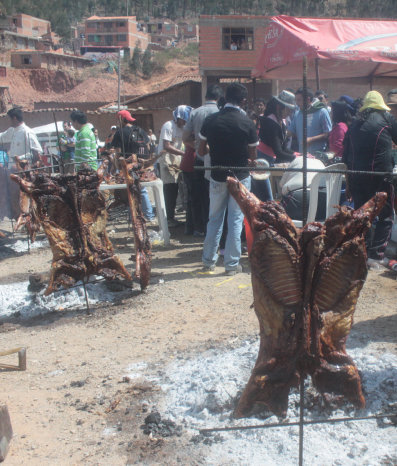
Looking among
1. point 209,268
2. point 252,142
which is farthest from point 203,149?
point 209,268

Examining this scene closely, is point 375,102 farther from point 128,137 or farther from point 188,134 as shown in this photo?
point 128,137

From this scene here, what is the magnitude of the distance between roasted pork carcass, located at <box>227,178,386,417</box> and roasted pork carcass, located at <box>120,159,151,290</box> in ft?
9.53

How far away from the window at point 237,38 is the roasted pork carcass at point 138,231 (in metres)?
25.1

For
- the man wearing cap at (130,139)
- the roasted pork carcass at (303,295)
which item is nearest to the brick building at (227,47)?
the man wearing cap at (130,139)

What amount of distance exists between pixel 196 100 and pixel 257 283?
28670 millimetres

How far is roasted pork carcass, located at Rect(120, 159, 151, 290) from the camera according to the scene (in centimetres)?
538

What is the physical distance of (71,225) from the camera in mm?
5145

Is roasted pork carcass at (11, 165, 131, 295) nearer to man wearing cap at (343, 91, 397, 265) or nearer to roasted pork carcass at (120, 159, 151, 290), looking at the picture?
roasted pork carcass at (120, 159, 151, 290)

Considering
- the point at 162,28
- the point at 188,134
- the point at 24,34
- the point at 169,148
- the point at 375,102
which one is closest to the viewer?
the point at 375,102

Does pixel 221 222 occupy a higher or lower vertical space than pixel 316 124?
lower

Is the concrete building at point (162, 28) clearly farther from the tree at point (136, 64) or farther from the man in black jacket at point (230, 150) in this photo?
the man in black jacket at point (230, 150)

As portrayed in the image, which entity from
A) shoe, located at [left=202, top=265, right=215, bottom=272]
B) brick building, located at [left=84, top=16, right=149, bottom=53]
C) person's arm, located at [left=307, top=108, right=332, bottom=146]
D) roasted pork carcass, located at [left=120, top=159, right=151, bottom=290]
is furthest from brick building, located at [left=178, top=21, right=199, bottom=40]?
roasted pork carcass, located at [left=120, top=159, right=151, bottom=290]

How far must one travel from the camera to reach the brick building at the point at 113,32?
3140 inches

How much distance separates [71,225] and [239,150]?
7.17 feet
